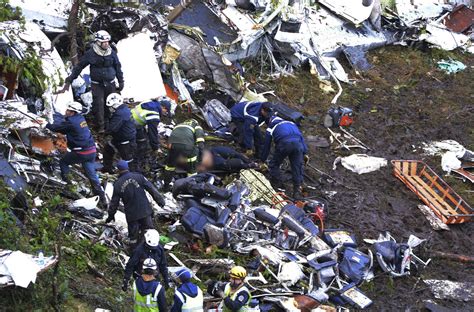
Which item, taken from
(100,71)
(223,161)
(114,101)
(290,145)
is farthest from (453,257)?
(100,71)

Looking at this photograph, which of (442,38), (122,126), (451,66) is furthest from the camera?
(442,38)

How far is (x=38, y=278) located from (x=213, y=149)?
4.43 m

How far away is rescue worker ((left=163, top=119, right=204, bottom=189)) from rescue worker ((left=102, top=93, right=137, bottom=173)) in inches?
21.5

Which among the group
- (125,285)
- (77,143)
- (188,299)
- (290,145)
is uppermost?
(77,143)

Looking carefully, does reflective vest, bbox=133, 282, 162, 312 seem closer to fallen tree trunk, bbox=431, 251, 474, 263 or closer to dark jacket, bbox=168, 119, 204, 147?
dark jacket, bbox=168, 119, 204, 147

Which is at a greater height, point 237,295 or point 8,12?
point 8,12

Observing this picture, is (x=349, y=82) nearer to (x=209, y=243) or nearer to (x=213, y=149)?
(x=213, y=149)

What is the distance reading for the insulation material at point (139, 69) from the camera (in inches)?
481

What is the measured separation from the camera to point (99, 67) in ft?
35.8

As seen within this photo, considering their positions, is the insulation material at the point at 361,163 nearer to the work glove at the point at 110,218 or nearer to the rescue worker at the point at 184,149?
the rescue worker at the point at 184,149

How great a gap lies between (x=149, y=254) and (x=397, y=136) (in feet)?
24.9

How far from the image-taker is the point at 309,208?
35.2 ft

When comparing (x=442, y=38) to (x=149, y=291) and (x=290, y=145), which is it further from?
(x=149, y=291)

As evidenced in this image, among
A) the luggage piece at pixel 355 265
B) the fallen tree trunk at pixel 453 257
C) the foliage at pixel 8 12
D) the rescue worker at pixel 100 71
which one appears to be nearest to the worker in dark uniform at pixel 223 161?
the rescue worker at pixel 100 71
